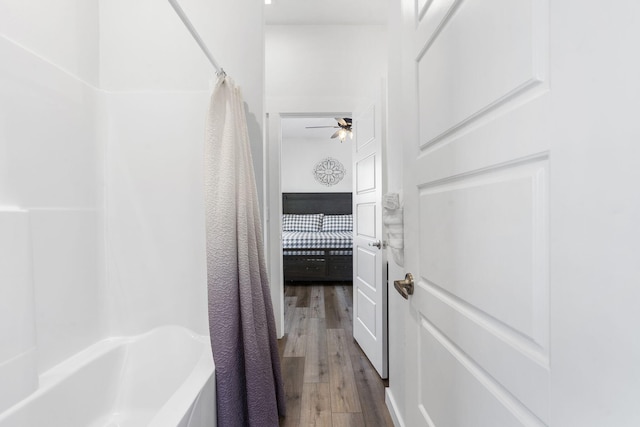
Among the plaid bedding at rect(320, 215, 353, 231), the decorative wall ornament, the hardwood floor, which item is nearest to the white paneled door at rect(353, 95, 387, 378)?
the hardwood floor

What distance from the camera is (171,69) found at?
154 centimetres

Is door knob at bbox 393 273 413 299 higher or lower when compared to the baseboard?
higher

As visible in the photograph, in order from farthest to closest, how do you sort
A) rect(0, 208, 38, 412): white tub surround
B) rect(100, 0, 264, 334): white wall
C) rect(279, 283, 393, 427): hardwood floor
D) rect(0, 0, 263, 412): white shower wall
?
rect(279, 283, 393, 427): hardwood floor
rect(100, 0, 264, 334): white wall
rect(0, 0, 263, 412): white shower wall
rect(0, 208, 38, 412): white tub surround

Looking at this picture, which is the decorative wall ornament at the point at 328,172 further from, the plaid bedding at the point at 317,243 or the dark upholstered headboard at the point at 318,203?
the plaid bedding at the point at 317,243

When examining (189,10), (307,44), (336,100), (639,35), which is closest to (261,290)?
(639,35)

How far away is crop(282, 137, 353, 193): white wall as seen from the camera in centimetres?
624

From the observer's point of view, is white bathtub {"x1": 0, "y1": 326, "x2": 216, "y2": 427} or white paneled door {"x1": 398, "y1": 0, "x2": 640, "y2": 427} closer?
white paneled door {"x1": 398, "y1": 0, "x2": 640, "y2": 427}

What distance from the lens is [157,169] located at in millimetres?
1526

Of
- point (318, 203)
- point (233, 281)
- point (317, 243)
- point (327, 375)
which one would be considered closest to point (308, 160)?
point (318, 203)

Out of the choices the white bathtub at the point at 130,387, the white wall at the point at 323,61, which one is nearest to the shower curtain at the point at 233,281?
the white bathtub at the point at 130,387

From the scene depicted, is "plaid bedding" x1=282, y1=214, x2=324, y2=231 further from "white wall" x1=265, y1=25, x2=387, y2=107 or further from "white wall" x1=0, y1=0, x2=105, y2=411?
"white wall" x1=0, y1=0, x2=105, y2=411

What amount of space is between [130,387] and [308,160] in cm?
531

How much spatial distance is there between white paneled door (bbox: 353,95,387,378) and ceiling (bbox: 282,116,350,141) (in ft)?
8.60

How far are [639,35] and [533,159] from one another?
19 centimetres
